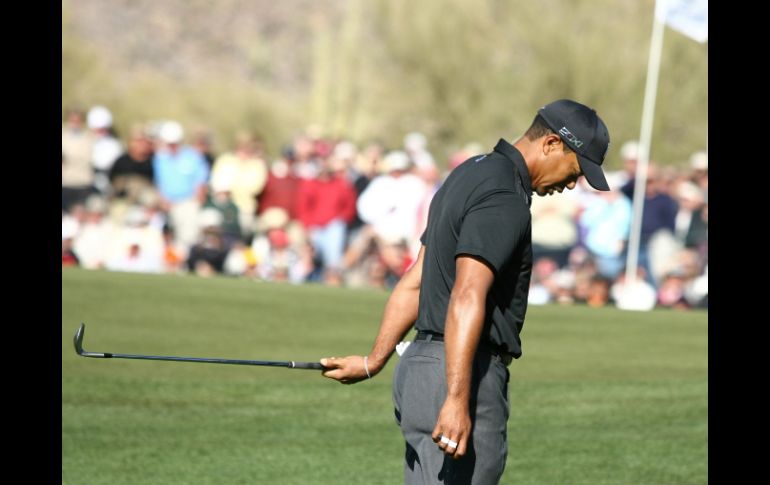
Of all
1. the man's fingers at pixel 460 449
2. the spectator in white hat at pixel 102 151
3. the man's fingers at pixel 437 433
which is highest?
the spectator in white hat at pixel 102 151

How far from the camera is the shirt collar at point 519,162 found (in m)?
5.24

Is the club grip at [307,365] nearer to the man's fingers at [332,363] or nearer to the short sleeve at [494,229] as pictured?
the man's fingers at [332,363]

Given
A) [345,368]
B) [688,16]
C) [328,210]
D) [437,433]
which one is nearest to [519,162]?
[437,433]

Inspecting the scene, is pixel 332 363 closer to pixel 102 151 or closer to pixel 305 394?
pixel 305 394

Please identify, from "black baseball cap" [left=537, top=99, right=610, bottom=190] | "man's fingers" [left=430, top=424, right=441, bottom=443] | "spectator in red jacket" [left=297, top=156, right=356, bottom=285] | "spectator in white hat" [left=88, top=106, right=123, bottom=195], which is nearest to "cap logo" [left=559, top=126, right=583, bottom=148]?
"black baseball cap" [left=537, top=99, right=610, bottom=190]

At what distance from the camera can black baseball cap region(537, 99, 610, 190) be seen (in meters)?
5.26

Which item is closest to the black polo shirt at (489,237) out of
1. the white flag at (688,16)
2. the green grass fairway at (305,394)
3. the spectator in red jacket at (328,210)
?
the green grass fairway at (305,394)

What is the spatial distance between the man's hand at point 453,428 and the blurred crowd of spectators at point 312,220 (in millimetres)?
14133

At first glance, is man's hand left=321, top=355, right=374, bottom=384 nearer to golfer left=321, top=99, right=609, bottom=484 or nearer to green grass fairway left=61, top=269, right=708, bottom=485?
golfer left=321, top=99, right=609, bottom=484

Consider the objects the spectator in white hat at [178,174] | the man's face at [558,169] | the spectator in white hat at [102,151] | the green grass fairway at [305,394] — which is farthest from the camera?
the spectator in white hat at [102,151]

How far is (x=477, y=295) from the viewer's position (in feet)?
16.3

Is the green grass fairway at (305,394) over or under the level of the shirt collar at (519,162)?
under

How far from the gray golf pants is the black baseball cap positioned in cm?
80

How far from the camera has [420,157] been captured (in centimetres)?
2070
